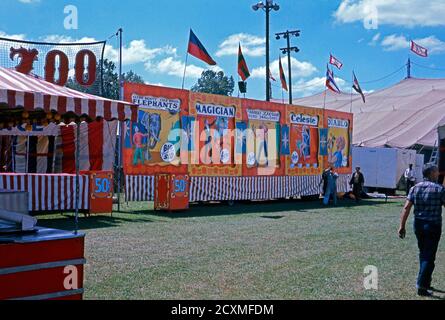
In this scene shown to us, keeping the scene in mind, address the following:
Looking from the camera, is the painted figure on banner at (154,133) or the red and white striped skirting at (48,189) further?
the painted figure on banner at (154,133)

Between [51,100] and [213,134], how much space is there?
15.4 meters

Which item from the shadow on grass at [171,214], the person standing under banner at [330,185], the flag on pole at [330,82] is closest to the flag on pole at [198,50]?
the shadow on grass at [171,214]

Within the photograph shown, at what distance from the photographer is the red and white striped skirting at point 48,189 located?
1407 centimetres

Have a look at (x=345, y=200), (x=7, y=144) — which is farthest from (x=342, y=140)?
(x=7, y=144)

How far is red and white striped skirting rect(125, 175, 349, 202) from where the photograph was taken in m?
18.8

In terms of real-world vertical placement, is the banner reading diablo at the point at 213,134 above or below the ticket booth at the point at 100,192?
above

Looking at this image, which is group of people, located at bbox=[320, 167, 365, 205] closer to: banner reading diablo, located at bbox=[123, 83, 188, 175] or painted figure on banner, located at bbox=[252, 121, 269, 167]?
painted figure on banner, located at bbox=[252, 121, 269, 167]

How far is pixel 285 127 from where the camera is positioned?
79.9 ft

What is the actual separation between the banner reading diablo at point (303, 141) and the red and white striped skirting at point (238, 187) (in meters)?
0.43

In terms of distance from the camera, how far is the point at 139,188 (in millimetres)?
18781

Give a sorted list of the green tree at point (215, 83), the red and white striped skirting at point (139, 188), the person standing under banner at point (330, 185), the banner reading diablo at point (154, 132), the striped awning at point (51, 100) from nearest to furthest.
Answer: the striped awning at point (51, 100) < the red and white striped skirting at point (139, 188) < the banner reading diablo at point (154, 132) < the person standing under banner at point (330, 185) < the green tree at point (215, 83)

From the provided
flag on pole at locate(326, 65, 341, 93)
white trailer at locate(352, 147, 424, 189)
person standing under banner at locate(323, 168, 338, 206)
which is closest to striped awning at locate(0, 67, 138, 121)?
person standing under banner at locate(323, 168, 338, 206)

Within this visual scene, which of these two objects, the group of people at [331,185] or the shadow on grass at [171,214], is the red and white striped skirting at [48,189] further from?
the group of people at [331,185]
